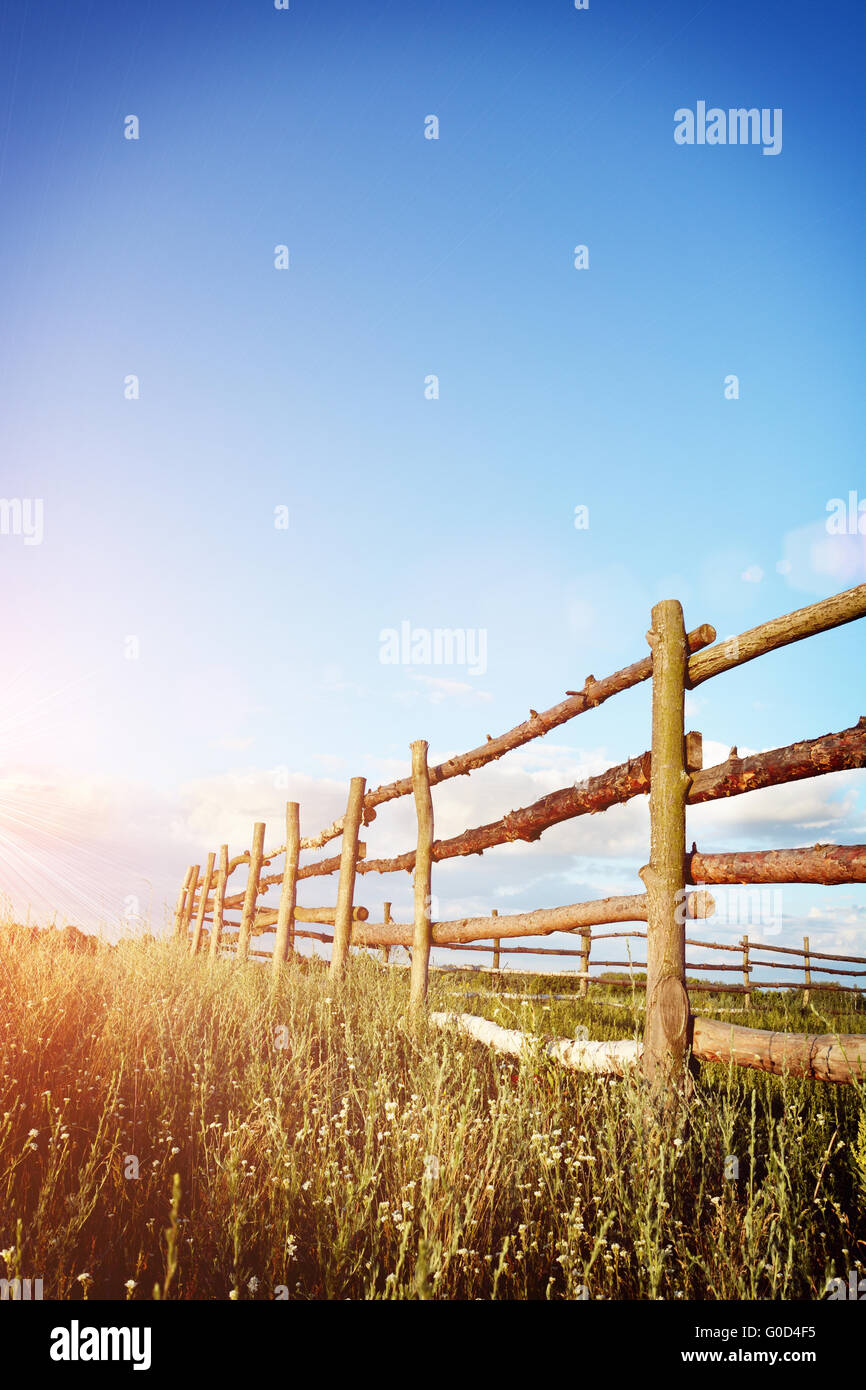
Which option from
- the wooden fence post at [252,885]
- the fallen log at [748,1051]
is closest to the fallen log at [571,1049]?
the fallen log at [748,1051]

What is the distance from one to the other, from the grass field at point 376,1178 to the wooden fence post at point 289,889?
5999 mm

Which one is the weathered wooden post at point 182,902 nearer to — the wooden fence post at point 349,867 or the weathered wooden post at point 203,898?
the weathered wooden post at point 203,898

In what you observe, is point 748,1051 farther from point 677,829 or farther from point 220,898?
point 220,898

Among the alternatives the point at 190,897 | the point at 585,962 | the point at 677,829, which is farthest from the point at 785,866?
the point at 190,897

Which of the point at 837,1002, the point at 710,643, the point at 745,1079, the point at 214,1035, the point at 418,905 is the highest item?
the point at 710,643

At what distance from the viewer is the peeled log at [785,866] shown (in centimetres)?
344

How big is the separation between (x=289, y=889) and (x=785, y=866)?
8536 mm

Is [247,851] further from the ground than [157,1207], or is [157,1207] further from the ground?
[247,851]

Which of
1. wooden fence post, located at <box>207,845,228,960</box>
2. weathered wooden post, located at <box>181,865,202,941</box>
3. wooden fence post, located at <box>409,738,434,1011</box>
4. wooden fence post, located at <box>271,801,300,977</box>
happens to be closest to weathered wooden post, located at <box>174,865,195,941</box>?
weathered wooden post, located at <box>181,865,202,941</box>

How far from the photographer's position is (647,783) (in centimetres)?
471
